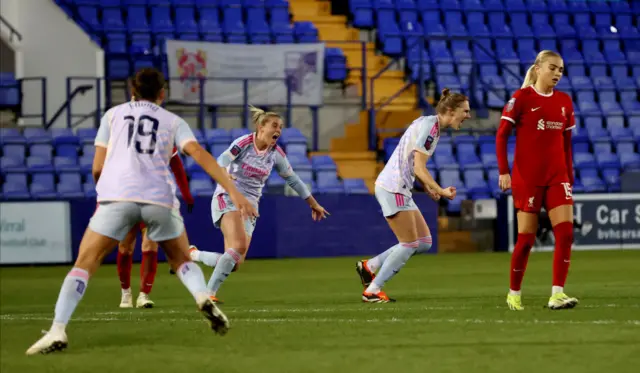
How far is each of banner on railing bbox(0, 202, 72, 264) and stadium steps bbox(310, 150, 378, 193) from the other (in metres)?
5.59

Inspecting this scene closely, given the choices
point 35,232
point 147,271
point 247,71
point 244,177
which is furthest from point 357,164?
point 147,271

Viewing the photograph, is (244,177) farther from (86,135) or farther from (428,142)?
(86,135)

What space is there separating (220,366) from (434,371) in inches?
46.9

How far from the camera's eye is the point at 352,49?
26219 millimetres

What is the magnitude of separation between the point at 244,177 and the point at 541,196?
307 centimetres

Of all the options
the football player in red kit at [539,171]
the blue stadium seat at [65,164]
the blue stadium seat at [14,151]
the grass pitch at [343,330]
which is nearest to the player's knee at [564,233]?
the football player in red kit at [539,171]

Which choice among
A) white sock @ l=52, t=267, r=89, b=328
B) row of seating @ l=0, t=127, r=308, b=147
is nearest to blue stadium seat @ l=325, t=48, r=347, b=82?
row of seating @ l=0, t=127, r=308, b=147

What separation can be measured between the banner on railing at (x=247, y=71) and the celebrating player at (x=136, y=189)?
49.7 feet

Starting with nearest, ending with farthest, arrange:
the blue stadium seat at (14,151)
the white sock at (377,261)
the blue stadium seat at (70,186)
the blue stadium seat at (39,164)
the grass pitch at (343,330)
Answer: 1. the grass pitch at (343,330)
2. the white sock at (377,261)
3. the blue stadium seat at (70,186)
4. the blue stadium seat at (39,164)
5. the blue stadium seat at (14,151)

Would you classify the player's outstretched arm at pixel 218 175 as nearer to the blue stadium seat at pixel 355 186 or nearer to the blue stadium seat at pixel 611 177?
the blue stadium seat at pixel 355 186

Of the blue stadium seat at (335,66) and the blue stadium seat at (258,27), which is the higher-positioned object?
the blue stadium seat at (258,27)

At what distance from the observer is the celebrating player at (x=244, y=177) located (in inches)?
438

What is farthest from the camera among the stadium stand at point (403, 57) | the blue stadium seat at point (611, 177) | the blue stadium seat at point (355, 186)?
the blue stadium seat at point (611, 177)

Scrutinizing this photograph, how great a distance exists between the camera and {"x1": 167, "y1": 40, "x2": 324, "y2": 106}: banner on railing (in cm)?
2280
